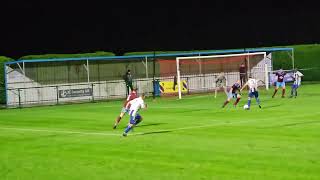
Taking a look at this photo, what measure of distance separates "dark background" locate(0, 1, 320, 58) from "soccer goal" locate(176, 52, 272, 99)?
A: 9.12m

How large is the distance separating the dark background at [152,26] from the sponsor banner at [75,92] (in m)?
12.1

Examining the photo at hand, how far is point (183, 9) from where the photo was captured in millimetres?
65688

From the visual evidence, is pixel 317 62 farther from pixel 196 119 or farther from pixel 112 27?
pixel 196 119

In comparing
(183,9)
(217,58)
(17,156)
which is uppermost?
(183,9)

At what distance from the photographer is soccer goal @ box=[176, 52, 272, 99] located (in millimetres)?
53969

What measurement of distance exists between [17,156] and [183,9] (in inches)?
1830

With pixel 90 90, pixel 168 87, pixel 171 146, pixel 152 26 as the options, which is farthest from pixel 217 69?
pixel 171 146

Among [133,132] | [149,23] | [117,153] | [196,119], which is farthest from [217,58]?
[117,153]

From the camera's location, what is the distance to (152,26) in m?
64.6

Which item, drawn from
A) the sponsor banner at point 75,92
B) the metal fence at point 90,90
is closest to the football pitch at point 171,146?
the metal fence at point 90,90

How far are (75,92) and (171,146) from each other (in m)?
28.7

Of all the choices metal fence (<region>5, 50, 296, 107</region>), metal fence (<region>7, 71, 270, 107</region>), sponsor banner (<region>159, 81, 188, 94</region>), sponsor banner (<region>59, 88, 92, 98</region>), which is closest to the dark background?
metal fence (<region>5, 50, 296, 107</region>)

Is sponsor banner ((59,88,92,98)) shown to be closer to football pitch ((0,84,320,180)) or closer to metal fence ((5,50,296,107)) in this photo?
metal fence ((5,50,296,107))

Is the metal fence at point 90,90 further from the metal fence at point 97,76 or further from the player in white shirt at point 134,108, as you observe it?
the player in white shirt at point 134,108
